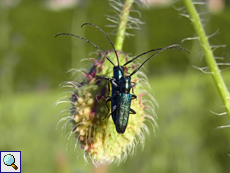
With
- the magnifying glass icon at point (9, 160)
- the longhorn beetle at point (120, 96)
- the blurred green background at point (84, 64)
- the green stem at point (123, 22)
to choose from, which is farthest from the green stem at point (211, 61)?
the blurred green background at point (84, 64)

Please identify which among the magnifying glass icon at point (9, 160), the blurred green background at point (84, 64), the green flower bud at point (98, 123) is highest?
the blurred green background at point (84, 64)

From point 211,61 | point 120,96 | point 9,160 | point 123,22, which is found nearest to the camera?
point 211,61

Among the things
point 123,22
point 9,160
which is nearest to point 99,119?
point 123,22

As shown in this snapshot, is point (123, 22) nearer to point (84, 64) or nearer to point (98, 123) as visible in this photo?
point (98, 123)

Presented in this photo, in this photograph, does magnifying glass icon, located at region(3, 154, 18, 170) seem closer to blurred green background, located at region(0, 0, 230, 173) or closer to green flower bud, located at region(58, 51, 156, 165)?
green flower bud, located at region(58, 51, 156, 165)

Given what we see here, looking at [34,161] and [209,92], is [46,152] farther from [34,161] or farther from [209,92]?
[209,92]

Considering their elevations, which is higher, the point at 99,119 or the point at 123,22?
the point at 123,22

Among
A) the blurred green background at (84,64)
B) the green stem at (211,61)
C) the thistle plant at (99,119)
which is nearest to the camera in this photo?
the green stem at (211,61)

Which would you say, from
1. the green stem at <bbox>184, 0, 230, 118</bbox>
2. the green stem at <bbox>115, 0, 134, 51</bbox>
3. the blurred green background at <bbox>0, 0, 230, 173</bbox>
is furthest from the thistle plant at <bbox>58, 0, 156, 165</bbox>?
the blurred green background at <bbox>0, 0, 230, 173</bbox>

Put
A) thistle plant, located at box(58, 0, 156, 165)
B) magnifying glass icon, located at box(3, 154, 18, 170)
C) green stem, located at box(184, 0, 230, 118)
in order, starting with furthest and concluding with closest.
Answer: magnifying glass icon, located at box(3, 154, 18, 170)
thistle plant, located at box(58, 0, 156, 165)
green stem, located at box(184, 0, 230, 118)

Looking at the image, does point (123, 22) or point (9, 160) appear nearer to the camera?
point (123, 22)

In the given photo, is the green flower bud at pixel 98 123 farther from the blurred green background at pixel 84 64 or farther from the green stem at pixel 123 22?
the blurred green background at pixel 84 64

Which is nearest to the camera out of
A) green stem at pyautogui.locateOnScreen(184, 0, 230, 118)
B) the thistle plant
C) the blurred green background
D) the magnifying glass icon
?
green stem at pyautogui.locateOnScreen(184, 0, 230, 118)
